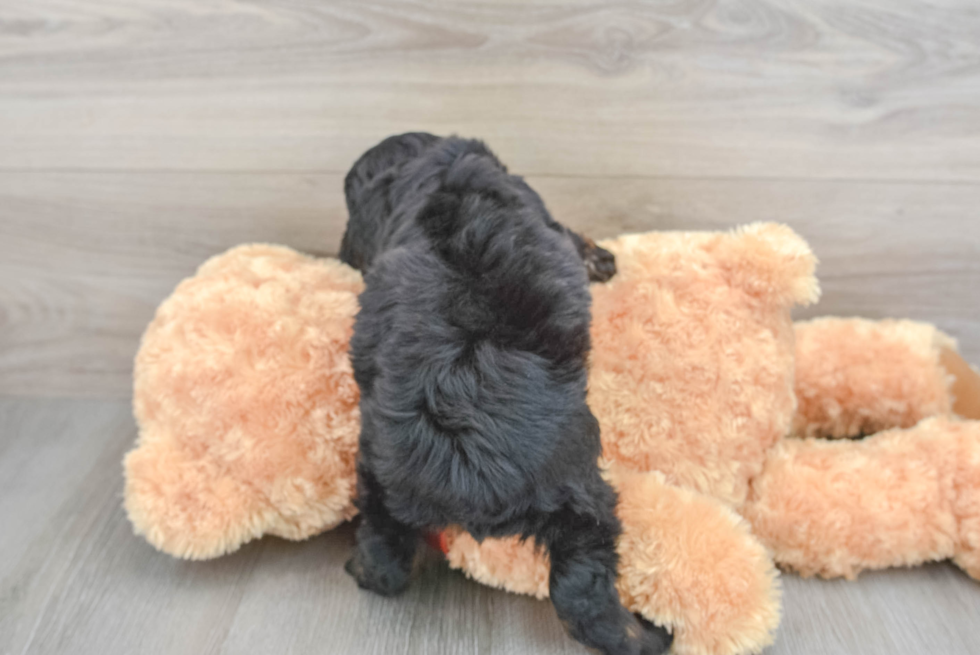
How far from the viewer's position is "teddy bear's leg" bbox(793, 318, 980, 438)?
946mm

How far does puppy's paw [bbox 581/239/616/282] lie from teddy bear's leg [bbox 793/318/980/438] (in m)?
0.35

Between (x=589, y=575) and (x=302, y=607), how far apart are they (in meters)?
0.37

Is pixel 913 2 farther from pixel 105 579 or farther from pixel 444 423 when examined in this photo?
pixel 105 579

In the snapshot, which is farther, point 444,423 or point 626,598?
point 626,598

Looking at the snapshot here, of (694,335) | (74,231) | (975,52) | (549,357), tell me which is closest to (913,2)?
(975,52)

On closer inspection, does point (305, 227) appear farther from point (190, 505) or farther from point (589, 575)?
point (589, 575)

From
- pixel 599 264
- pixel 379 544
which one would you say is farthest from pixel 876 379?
pixel 379 544

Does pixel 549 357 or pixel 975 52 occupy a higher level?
pixel 975 52

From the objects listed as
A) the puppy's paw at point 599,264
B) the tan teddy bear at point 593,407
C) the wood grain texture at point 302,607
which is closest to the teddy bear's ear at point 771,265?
the tan teddy bear at point 593,407

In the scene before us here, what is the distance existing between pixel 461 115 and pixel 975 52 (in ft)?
2.36

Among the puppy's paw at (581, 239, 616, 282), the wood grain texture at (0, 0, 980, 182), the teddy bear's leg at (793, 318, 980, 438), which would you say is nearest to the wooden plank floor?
the wood grain texture at (0, 0, 980, 182)

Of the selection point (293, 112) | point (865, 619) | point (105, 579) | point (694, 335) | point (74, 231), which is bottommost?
point (105, 579)

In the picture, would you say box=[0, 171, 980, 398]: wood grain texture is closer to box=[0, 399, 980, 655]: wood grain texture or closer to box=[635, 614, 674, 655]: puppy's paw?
box=[0, 399, 980, 655]: wood grain texture

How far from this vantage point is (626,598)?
2.29ft
